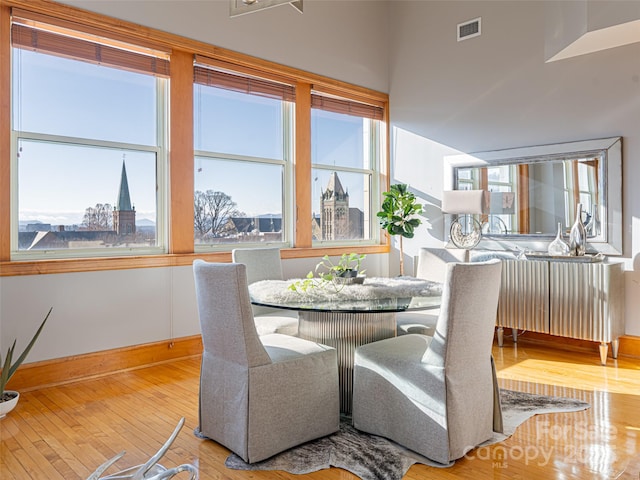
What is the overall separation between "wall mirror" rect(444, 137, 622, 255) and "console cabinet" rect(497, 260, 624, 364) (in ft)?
1.35

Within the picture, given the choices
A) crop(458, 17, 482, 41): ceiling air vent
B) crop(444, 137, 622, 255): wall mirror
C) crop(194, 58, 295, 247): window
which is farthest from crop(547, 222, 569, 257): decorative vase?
crop(194, 58, 295, 247): window

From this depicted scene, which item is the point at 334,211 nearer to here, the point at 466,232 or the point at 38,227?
the point at 466,232

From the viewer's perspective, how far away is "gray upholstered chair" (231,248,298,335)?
11.4 ft

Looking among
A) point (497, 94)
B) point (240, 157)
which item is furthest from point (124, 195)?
Result: point (497, 94)

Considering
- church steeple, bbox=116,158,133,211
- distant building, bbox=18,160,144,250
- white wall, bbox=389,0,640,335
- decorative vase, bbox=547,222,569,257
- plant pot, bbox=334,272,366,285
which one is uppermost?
white wall, bbox=389,0,640,335

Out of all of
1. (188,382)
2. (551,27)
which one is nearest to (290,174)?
(188,382)

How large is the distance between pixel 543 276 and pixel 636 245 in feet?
2.56

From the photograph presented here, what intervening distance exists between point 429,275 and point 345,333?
4.10 feet

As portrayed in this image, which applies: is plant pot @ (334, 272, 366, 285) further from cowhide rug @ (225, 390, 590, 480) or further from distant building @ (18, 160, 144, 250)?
distant building @ (18, 160, 144, 250)

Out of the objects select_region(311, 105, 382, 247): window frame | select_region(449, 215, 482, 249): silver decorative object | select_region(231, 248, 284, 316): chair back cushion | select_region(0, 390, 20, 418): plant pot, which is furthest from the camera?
select_region(311, 105, 382, 247): window frame

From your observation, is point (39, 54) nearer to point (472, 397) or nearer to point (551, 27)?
point (472, 397)

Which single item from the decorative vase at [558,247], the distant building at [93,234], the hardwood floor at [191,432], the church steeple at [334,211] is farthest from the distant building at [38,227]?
the decorative vase at [558,247]

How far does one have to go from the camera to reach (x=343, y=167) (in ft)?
19.1

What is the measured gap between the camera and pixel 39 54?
362cm
